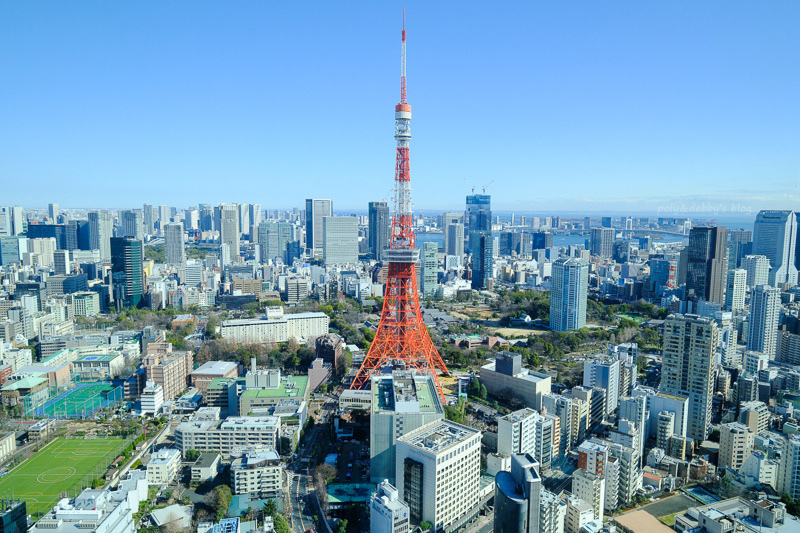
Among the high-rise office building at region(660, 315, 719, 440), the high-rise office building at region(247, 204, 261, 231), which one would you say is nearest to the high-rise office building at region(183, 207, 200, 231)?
the high-rise office building at region(247, 204, 261, 231)

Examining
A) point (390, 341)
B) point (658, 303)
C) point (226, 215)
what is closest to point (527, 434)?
point (390, 341)

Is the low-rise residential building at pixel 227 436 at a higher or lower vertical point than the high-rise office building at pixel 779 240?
lower

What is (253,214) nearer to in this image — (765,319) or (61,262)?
(61,262)

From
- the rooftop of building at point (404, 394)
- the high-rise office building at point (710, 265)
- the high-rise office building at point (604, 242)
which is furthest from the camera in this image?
the high-rise office building at point (604, 242)

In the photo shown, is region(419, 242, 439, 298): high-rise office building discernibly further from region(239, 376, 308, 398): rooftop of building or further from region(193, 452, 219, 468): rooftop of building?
region(193, 452, 219, 468): rooftop of building

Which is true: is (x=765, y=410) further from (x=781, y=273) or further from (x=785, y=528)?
(x=781, y=273)

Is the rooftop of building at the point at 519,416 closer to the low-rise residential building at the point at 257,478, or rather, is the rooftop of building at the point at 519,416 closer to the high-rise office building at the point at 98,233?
the low-rise residential building at the point at 257,478

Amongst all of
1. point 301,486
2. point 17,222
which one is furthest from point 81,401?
point 17,222

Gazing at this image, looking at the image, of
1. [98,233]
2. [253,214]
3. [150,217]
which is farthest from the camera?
[253,214]

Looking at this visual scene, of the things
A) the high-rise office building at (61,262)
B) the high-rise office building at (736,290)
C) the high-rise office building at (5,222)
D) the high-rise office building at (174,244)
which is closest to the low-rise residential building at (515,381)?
the high-rise office building at (736,290)
